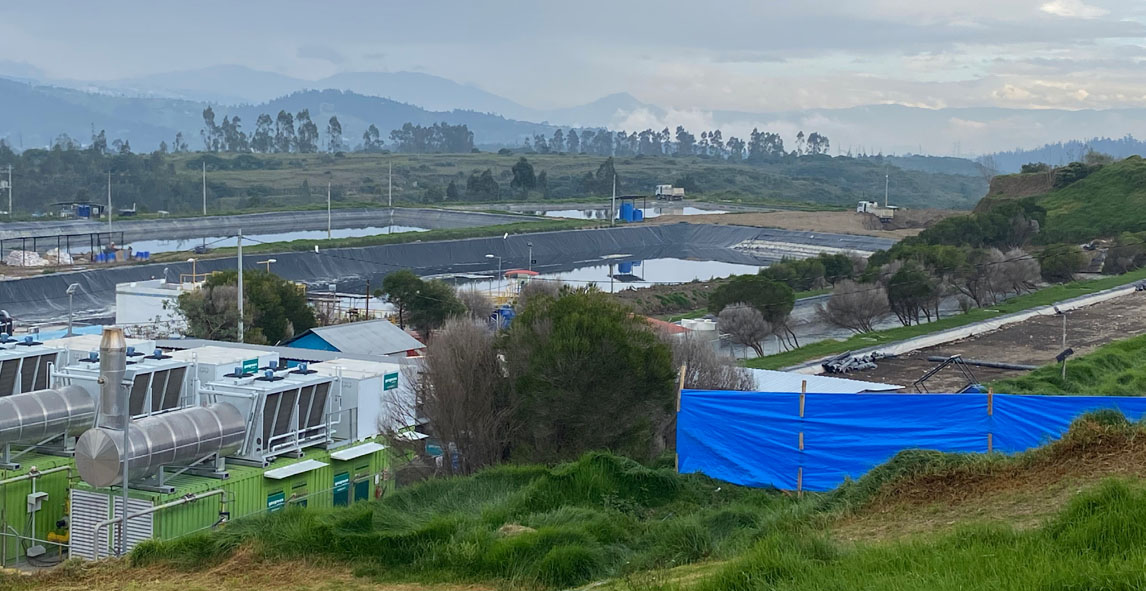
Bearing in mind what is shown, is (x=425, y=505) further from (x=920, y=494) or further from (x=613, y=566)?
(x=920, y=494)

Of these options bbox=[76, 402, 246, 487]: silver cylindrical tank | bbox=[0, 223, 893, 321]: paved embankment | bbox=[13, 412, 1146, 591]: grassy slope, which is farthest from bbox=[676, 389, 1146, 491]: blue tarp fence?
bbox=[0, 223, 893, 321]: paved embankment

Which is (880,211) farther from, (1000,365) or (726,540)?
(726,540)

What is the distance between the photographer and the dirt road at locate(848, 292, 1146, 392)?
88.0 feet

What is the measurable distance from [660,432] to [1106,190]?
6505 cm

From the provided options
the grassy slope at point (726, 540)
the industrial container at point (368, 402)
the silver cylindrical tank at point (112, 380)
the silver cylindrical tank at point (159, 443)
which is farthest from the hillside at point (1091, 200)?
the grassy slope at point (726, 540)

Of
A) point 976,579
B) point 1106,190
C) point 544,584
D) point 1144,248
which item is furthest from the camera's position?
point 1106,190

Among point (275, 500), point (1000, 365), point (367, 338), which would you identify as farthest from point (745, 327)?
point (275, 500)

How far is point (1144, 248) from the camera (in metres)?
55.1

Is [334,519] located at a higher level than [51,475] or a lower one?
higher

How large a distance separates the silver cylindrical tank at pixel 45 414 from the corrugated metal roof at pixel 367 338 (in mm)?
11313

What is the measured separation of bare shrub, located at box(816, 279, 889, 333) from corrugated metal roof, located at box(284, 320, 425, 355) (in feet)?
58.6

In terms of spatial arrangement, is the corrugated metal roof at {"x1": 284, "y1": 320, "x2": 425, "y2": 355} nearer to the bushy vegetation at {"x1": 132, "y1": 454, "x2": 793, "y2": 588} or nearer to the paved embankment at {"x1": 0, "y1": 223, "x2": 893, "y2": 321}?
the bushy vegetation at {"x1": 132, "y1": 454, "x2": 793, "y2": 588}

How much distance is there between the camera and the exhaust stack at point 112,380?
576 inches

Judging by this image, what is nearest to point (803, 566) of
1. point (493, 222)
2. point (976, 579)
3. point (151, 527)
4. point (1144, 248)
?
point (976, 579)
